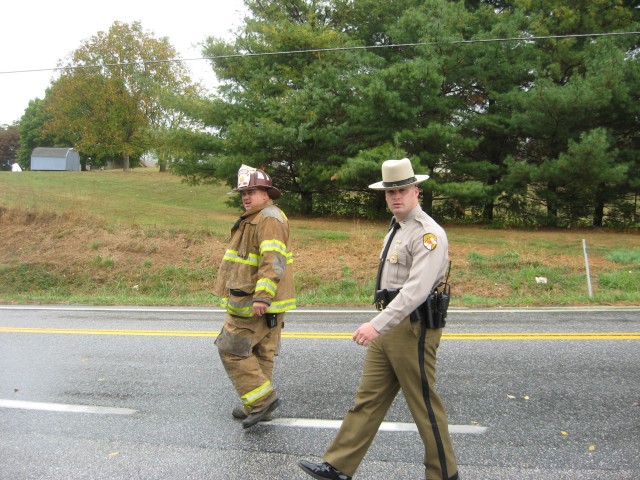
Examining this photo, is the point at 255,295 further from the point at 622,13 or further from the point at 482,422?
the point at 622,13

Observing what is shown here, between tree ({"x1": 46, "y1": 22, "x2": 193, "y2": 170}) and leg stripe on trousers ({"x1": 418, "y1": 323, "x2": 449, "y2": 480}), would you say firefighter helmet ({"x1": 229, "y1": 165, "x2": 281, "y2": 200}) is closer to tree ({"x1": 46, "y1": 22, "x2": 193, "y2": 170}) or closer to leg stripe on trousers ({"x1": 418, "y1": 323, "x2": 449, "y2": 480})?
leg stripe on trousers ({"x1": 418, "y1": 323, "x2": 449, "y2": 480})

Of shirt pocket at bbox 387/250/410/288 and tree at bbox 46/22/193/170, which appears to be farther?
tree at bbox 46/22/193/170

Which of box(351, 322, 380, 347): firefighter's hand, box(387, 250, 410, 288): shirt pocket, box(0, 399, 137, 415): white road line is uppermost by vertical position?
box(387, 250, 410, 288): shirt pocket

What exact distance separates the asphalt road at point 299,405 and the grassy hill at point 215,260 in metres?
3.56

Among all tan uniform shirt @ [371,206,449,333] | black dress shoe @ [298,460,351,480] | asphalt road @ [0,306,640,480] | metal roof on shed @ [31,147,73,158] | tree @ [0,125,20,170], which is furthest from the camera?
tree @ [0,125,20,170]

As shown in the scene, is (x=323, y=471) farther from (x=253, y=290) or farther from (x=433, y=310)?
(x=253, y=290)

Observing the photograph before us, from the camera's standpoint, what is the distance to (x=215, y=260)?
46.1 feet

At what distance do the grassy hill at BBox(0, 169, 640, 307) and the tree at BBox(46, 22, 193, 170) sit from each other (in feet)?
78.8

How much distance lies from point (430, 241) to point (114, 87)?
142ft

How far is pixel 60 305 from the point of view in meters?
10.6

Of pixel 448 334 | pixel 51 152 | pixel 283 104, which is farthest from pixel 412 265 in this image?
pixel 51 152

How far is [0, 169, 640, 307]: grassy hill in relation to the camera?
439 inches

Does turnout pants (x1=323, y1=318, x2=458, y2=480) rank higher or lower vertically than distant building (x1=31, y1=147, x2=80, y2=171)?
lower

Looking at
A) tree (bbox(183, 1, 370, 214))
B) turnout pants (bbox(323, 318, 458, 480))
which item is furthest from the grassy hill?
turnout pants (bbox(323, 318, 458, 480))
